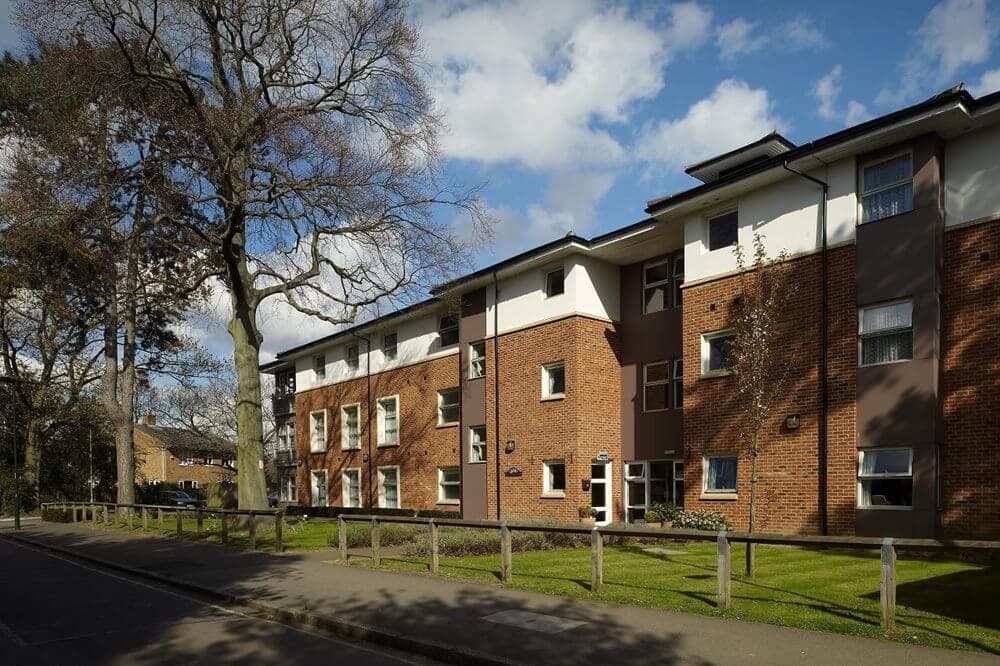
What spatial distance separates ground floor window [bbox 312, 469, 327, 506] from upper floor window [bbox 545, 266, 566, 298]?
17.9m

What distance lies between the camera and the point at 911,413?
14.8 meters

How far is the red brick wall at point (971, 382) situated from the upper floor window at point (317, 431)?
2854cm

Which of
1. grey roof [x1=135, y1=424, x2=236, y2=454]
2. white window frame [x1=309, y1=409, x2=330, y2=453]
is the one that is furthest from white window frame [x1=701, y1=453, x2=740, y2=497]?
grey roof [x1=135, y1=424, x2=236, y2=454]

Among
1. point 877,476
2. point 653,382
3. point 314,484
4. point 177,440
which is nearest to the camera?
point 877,476

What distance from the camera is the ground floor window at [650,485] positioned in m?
21.3

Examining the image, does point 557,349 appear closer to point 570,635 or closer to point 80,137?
point 80,137

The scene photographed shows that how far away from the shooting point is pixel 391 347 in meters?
32.9

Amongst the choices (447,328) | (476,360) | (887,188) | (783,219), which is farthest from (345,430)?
(887,188)

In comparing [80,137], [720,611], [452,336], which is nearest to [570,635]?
[720,611]

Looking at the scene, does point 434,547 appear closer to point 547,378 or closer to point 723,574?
point 723,574

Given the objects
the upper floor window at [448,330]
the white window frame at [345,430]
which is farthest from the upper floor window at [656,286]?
the white window frame at [345,430]

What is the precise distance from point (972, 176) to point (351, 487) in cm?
2755

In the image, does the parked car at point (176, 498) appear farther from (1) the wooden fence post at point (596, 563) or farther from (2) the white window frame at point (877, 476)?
(1) the wooden fence post at point (596, 563)

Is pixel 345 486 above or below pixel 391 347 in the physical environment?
below
